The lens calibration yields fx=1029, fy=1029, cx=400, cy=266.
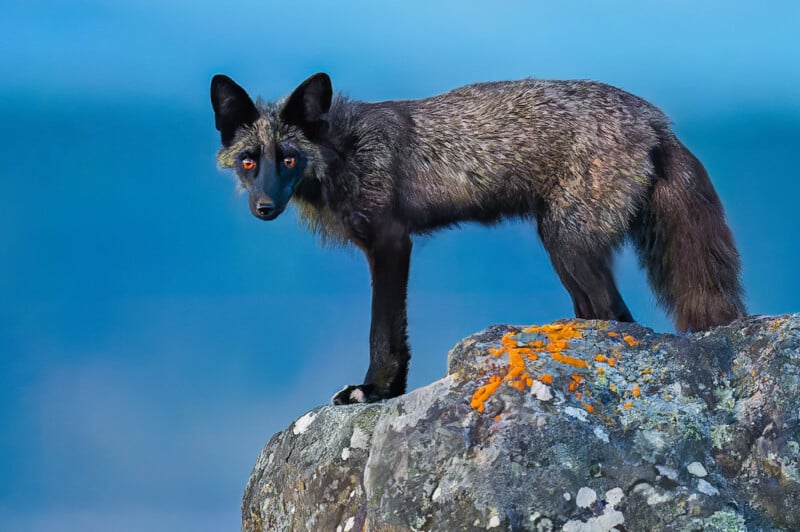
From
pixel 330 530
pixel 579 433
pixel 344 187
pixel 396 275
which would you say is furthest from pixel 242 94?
pixel 579 433

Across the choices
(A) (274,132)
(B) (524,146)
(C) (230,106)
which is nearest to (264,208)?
(A) (274,132)

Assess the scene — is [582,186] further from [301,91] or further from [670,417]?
[670,417]

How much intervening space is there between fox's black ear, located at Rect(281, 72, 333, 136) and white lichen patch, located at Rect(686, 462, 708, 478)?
11.2ft

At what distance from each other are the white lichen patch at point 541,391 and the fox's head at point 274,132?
2487 millimetres

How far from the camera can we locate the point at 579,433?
3.91 meters

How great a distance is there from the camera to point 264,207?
5949 millimetres

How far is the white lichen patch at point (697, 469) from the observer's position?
3.83 meters

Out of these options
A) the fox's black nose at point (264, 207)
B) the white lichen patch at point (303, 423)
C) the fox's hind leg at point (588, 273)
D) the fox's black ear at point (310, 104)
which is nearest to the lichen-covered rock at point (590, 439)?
the white lichen patch at point (303, 423)

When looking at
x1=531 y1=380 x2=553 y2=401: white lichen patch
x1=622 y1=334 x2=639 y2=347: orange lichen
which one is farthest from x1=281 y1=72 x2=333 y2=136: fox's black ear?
x1=531 y1=380 x2=553 y2=401: white lichen patch

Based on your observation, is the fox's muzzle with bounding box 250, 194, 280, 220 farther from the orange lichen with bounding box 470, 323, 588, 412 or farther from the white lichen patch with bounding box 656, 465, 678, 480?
the white lichen patch with bounding box 656, 465, 678, 480

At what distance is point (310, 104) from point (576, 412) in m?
3.09

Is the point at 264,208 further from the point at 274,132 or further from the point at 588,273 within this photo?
the point at 588,273

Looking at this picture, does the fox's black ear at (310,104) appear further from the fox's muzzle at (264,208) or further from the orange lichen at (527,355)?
the orange lichen at (527,355)

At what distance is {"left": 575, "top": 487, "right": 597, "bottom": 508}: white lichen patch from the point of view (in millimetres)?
3734
